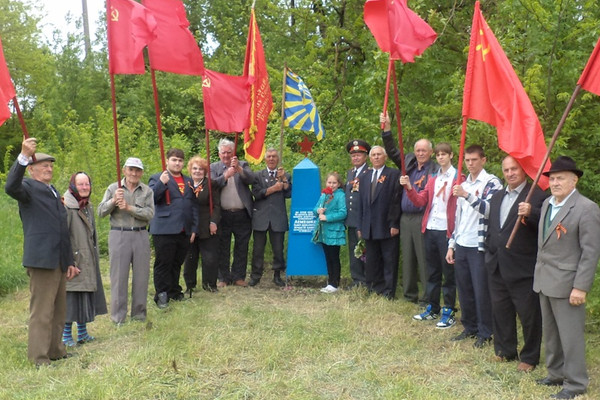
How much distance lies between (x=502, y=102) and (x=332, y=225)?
362 cm

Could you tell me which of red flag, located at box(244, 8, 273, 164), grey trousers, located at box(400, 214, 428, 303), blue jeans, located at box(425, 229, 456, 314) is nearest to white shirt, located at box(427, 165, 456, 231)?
blue jeans, located at box(425, 229, 456, 314)

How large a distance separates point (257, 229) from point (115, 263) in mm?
2625

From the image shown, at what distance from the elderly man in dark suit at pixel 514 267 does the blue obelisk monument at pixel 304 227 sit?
3.83m

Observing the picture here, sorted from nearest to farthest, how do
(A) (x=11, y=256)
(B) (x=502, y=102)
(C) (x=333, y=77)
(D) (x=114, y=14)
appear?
1. (B) (x=502, y=102)
2. (D) (x=114, y=14)
3. (A) (x=11, y=256)
4. (C) (x=333, y=77)

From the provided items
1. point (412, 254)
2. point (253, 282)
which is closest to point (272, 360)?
point (412, 254)

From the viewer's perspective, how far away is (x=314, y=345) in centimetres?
601

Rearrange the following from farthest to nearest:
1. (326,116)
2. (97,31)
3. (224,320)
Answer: (97,31) → (326,116) → (224,320)

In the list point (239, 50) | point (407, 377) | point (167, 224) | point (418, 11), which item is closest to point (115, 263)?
point (167, 224)

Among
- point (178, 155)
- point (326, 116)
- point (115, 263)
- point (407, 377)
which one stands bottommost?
point (407, 377)

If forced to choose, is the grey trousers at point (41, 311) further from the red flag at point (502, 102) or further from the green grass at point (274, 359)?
the red flag at point (502, 102)

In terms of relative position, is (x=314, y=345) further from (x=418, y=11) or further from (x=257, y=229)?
(x=418, y=11)

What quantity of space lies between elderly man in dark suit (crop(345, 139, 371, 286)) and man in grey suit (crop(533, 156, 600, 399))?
364 cm

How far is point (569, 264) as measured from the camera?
185 inches

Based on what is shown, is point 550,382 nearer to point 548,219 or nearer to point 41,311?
point 548,219
